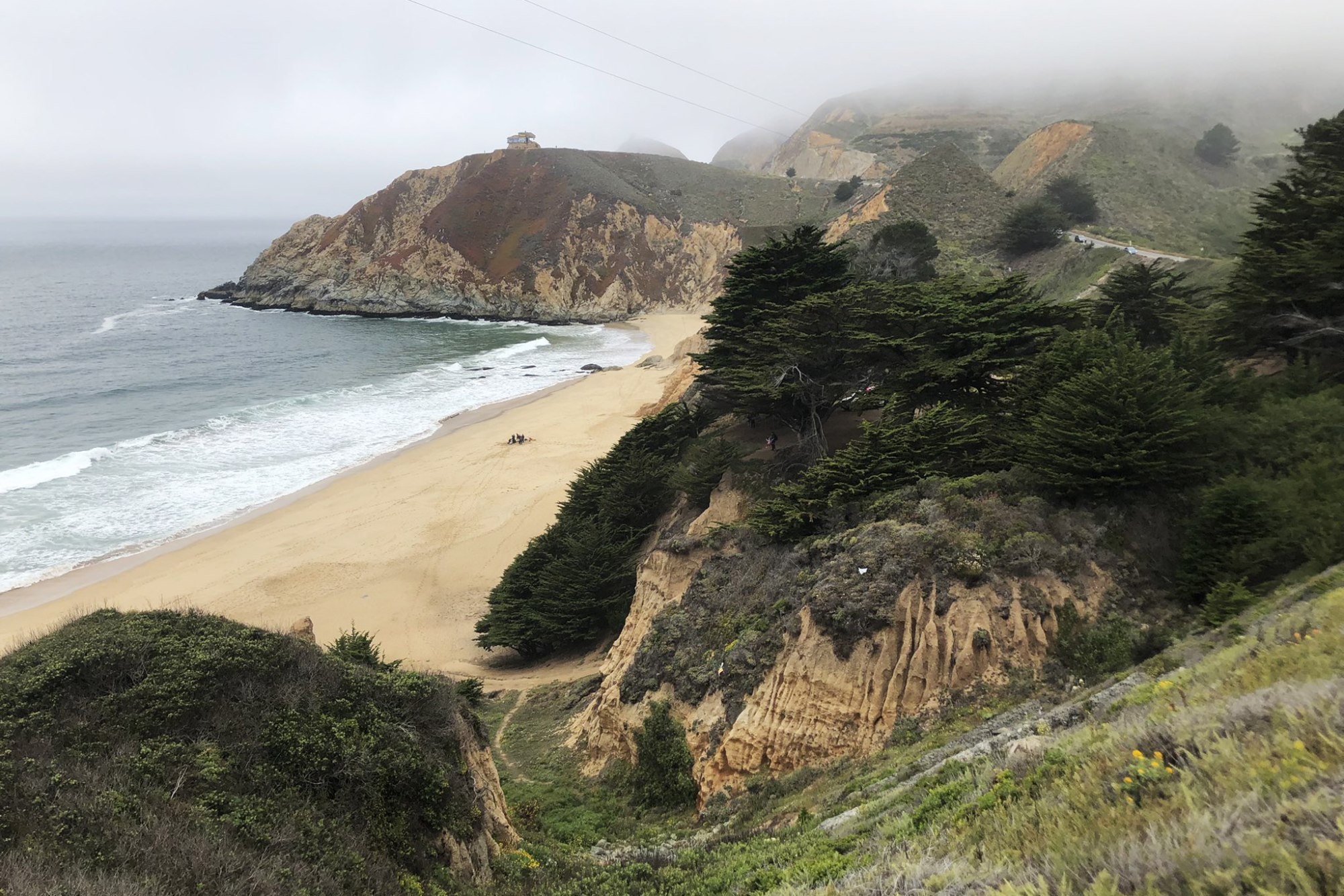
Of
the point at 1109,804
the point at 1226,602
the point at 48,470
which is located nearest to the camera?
the point at 1109,804

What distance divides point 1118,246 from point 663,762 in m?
35.0

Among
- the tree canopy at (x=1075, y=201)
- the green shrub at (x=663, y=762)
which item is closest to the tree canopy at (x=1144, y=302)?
the green shrub at (x=663, y=762)

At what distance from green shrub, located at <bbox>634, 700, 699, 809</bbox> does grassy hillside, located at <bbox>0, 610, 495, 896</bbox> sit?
3.87m

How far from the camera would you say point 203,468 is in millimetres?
31047

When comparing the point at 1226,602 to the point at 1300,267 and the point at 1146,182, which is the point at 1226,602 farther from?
the point at 1146,182

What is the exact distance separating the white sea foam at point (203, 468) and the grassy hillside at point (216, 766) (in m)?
18.8

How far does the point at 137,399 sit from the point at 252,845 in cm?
4639

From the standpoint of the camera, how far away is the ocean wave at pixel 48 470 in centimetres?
2830

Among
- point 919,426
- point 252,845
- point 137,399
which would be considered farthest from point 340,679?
point 137,399

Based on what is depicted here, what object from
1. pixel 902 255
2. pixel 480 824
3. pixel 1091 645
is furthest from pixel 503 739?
pixel 902 255

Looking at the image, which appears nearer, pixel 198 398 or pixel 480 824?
pixel 480 824

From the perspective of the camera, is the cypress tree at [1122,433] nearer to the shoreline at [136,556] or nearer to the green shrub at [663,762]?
the green shrub at [663,762]

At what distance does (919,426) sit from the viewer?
12984 mm

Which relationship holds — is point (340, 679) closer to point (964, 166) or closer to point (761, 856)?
point (761, 856)
